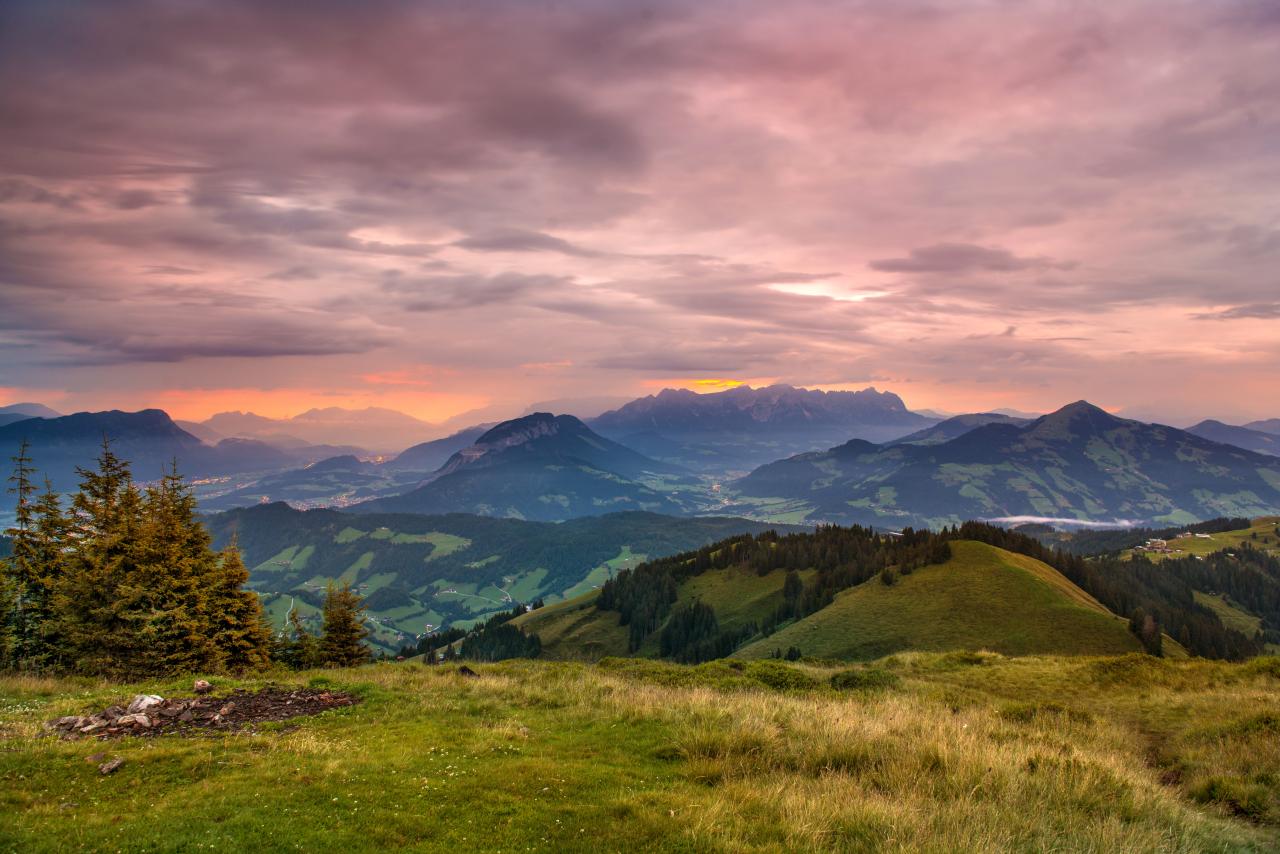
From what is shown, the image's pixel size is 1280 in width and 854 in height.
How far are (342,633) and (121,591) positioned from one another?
1960 centimetres

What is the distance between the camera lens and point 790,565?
152m

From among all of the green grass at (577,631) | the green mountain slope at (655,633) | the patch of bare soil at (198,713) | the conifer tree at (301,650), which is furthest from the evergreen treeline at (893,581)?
the patch of bare soil at (198,713)

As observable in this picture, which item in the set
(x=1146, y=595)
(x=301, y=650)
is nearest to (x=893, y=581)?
(x=301, y=650)

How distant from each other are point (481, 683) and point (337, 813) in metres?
15.3

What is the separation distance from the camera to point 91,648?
35.1 m

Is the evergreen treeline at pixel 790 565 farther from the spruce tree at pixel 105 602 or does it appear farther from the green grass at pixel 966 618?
the spruce tree at pixel 105 602

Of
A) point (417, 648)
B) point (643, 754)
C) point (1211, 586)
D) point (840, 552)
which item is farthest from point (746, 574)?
point (1211, 586)

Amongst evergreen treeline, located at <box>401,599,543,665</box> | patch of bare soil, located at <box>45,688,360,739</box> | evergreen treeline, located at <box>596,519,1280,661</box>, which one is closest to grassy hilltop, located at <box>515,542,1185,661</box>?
evergreen treeline, located at <box>596,519,1280,661</box>

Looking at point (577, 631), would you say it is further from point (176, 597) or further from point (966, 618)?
point (176, 597)

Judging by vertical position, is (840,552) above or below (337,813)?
below

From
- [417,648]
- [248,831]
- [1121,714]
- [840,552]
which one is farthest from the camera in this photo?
[417,648]

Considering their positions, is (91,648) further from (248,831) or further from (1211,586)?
(1211,586)

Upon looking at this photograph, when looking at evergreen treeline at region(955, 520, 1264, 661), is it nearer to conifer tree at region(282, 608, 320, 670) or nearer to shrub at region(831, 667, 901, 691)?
shrub at region(831, 667, 901, 691)

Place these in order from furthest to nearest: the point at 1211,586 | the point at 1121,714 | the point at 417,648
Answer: the point at 1211,586
the point at 417,648
the point at 1121,714
